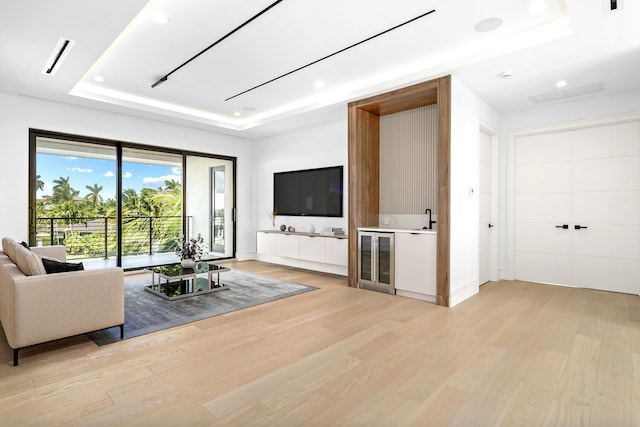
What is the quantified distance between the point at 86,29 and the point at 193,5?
3.45 feet

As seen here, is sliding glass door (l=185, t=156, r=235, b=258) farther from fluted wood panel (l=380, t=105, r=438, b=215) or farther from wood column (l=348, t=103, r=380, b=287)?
fluted wood panel (l=380, t=105, r=438, b=215)

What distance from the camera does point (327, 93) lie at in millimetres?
5102

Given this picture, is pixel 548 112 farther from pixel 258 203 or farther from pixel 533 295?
pixel 258 203

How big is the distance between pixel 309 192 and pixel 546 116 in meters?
4.00

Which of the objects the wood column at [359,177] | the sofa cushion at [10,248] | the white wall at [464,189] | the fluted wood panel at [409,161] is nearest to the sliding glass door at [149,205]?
the sofa cushion at [10,248]

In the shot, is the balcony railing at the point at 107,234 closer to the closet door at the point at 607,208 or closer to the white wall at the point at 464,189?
the white wall at the point at 464,189

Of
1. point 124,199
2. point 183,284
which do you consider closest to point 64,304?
point 183,284

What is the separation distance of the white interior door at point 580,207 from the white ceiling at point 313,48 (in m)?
0.68

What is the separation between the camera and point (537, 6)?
112 inches

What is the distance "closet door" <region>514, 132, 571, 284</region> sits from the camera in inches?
194

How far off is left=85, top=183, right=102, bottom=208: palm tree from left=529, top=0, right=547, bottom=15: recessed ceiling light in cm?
636

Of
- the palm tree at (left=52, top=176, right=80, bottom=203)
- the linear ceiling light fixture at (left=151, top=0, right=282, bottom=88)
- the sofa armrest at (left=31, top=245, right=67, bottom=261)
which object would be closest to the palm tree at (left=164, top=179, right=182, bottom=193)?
the palm tree at (left=52, top=176, right=80, bottom=203)

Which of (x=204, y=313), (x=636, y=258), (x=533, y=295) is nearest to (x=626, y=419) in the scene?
(x=533, y=295)

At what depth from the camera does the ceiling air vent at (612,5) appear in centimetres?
256
